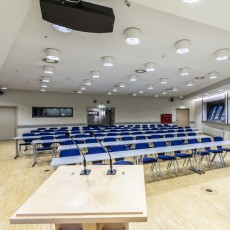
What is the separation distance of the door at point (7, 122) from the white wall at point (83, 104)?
52 centimetres

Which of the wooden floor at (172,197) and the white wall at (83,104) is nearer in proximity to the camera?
the wooden floor at (172,197)

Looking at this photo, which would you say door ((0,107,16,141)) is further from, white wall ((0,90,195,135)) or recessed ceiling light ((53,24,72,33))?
recessed ceiling light ((53,24,72,33))

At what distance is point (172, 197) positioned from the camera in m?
3.19

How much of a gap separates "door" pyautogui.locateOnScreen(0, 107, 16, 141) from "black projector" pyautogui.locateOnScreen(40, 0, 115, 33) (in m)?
10.5

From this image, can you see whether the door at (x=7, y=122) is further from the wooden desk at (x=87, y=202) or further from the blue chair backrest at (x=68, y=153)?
the wooden desk at (x=87, y=202)

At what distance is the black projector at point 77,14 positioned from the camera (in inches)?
73.9

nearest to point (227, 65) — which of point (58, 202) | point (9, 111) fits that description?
point (58, 202)

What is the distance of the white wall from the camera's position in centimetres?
1048

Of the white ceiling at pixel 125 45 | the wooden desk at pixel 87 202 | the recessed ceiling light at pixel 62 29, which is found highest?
the white ceiling at pixel 125 45

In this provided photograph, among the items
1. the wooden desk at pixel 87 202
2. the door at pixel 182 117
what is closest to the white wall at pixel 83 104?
the door at pixel 182 117

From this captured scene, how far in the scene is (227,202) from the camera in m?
2.99

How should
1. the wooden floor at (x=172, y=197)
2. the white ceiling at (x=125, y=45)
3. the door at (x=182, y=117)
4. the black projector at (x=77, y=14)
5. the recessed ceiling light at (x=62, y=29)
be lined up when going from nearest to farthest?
the black projector at (x=77, y=14), the wooden floor at (x=172, y=197), the white ceiling at (x=125, y=45), the recessed ceiling light at (x=62, y=29), the door at (x=182, y=117)

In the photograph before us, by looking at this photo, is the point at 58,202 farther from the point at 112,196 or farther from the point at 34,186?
the point at 34,186

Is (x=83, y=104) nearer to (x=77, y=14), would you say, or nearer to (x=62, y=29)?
(x=62, y=29)
